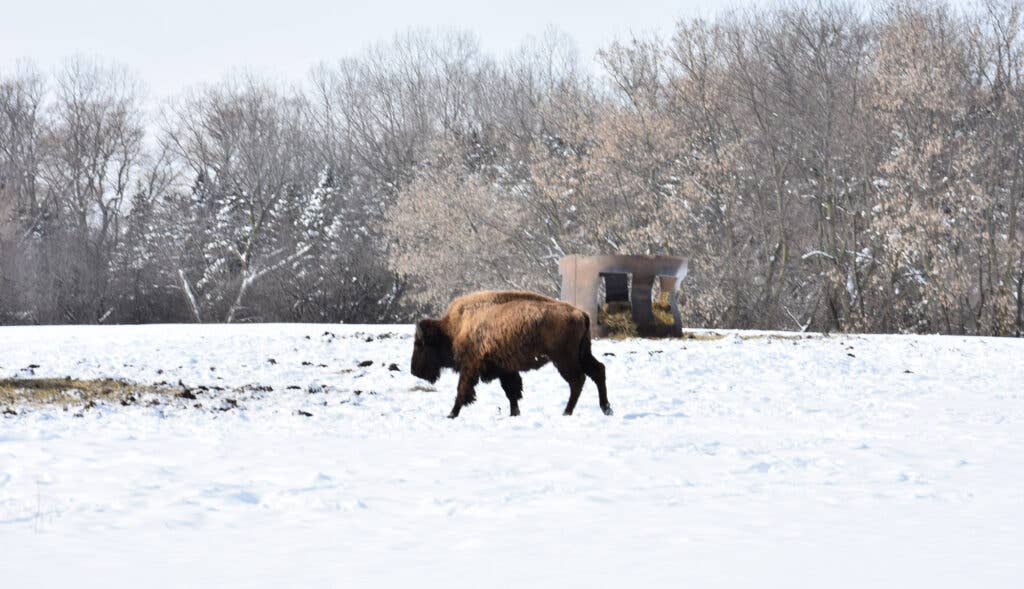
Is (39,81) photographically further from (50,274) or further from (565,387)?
(565,387)

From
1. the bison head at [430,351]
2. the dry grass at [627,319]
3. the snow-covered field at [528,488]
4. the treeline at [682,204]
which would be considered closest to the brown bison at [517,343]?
the bison head at [430,351]

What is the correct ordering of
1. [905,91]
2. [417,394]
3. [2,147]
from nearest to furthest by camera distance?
[417,394]
[905,91]
[2,147]

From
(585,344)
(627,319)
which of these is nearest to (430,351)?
(585,344)

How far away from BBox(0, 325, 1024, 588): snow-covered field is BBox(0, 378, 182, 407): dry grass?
0.55 meters

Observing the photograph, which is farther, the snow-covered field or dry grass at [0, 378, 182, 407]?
dry grass at [0, 378, 182, 407]

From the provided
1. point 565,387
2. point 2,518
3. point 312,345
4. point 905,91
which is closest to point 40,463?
point 2,518

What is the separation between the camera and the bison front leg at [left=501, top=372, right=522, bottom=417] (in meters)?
10.1

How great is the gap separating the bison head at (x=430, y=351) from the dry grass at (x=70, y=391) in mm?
2560

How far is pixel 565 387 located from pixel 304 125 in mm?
41319

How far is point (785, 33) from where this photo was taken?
32875mm

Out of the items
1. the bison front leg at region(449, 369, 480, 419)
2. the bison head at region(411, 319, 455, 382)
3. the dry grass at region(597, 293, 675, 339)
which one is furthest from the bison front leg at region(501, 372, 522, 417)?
the dry grass at region(597, 293, 675, 339)

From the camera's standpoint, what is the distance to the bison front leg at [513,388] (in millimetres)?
10086

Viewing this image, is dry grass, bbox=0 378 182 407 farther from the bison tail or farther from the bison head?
the bison tail

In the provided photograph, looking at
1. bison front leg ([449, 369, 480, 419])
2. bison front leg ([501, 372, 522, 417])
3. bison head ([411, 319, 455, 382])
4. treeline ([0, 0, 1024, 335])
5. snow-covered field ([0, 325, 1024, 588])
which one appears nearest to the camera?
snow-covered field ([0, 325, 1024, 588])
